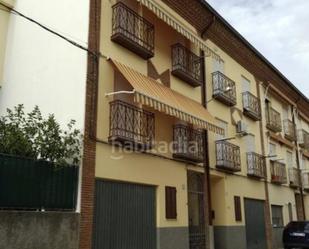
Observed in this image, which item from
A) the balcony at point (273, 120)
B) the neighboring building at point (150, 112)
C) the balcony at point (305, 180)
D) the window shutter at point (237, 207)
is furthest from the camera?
the balcony at point (305, 180)

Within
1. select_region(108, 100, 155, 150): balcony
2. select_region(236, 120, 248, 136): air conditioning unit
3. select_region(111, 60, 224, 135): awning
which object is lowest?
select_region(108, 100, 155, 150): balcony

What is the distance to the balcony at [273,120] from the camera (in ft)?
80.9

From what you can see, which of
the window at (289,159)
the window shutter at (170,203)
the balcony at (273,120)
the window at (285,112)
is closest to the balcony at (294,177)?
the window at (289,159)

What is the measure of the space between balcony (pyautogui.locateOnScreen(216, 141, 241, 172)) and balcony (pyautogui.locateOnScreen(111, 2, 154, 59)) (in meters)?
5.83

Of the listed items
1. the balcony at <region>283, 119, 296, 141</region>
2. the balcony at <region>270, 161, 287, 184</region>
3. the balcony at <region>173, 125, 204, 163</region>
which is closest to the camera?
the balcony at <region>173, 125, 204, 163</region>

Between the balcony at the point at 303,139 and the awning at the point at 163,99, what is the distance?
1624 centimetres

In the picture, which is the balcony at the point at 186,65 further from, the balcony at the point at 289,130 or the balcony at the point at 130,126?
the balcony at the point at 289,130

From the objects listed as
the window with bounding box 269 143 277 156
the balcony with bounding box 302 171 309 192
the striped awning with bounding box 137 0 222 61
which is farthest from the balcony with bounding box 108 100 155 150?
the balcony with bounding box 302 171 309 192

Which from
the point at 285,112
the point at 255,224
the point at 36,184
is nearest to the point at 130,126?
the point at 36,184

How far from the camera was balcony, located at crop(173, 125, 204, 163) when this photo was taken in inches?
606

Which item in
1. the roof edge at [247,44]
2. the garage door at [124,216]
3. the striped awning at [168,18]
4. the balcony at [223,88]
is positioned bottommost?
the garage door at [124,216]

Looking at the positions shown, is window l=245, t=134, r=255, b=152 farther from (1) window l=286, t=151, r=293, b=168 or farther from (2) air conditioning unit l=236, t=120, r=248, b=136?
(1) window l=286, t=151, r=293, b=168

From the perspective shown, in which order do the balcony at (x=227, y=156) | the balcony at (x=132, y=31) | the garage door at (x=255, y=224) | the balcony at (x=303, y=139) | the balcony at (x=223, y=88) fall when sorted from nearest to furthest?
the balcony at (x=132, y=31)
the balcony at (x=227, y=156)
the balcony at (x=223, y=88)
the garage door at (x=255, y=224)
the balcony at (x=303, y=139)

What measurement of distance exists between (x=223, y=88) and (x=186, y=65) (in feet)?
11.0
